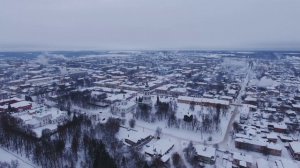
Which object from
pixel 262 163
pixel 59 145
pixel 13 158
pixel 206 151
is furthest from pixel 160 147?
pixel 13 158

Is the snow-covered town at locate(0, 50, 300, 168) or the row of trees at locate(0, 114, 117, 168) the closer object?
the row of trees at locate(0, 114, 117, 168)

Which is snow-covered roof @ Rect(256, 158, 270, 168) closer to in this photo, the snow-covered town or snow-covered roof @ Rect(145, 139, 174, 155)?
the snow-covered town

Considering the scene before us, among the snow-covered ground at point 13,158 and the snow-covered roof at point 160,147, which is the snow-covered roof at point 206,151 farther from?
the snow-covered ground at point 13,158

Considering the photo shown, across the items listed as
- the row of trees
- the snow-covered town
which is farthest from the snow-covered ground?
the row of trees

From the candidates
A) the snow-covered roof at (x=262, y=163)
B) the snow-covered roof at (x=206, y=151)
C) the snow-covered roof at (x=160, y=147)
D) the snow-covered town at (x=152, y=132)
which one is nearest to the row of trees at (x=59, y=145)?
the snow-covered town at (x=152, y=132)

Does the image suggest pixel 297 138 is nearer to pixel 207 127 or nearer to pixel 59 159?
pixel 207 127

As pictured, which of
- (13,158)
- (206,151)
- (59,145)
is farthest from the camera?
(206,151)

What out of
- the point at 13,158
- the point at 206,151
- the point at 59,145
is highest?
the point at 59,145

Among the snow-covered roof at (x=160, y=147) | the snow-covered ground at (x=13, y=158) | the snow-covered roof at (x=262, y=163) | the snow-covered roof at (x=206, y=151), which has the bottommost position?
the snow-covered ground at (x=13, y=158)

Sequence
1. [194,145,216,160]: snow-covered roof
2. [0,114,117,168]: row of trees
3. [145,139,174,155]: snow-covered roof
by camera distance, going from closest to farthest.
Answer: [0,114,117,168]: row of trees
[194,145,216,160]: snow-covered roof
[145,139,174,155]: snow-covered roof

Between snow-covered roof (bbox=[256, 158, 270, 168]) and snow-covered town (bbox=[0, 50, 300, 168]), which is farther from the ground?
snow-covered town (bbox=[0, 50, 300, 168])

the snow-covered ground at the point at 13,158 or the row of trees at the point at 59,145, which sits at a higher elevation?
the row of trees at the point at 59,145

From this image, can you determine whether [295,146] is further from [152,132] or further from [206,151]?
[152,132]
